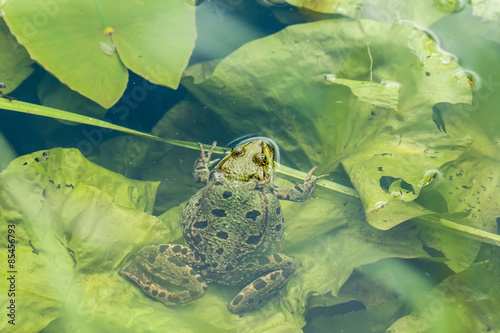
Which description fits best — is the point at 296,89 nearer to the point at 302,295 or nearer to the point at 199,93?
the point at 199,93

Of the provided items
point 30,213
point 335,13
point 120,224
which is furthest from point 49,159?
point 335,13

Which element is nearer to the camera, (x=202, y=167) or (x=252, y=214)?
(x=252, y=214)

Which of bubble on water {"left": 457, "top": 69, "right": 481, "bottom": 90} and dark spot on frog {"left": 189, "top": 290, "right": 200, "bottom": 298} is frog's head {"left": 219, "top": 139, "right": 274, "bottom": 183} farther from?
bubble on water {"left": 457, "top": 69, "right": 481, "bottom": 90}

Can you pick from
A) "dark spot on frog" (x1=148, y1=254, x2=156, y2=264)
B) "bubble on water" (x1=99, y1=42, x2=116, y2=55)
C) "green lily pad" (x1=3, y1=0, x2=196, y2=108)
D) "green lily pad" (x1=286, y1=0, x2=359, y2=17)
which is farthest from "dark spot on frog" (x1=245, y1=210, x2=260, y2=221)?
"green lily pad" (x1=286, y1=0, x2=359, y2=17)

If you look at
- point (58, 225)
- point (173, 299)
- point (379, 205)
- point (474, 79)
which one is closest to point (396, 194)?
point (379, 205)

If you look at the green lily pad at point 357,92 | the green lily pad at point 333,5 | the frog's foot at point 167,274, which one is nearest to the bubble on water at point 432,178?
the green lily pad at point 357,92

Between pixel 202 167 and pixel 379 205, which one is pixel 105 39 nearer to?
pixel 202 167

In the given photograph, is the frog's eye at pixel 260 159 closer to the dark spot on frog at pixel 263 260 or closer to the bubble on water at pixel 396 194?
the dark spot on frog at pixel 263 260
